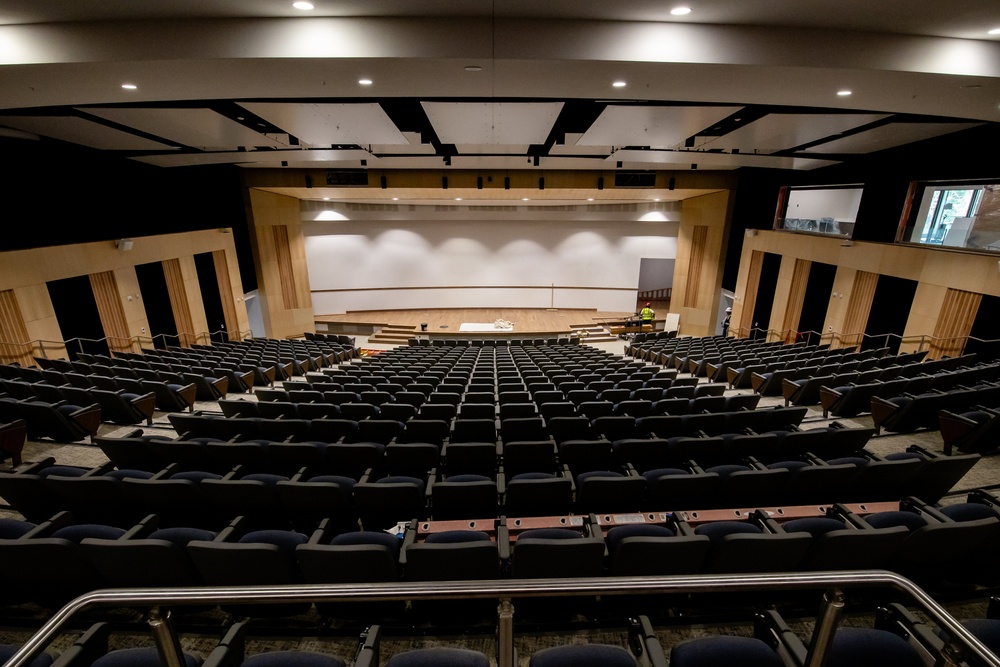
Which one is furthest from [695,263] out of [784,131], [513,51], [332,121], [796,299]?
[513,51]

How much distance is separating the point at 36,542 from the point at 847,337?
16388 mm

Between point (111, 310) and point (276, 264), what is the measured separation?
23.5 ft

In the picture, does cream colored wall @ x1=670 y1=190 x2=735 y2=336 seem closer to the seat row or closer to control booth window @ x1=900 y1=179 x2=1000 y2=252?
control booth window @ x1=900 y1=179 x2=1000 y2=252

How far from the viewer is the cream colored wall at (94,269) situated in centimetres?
928

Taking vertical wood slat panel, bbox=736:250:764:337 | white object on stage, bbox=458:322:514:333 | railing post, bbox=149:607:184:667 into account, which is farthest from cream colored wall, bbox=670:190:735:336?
railing post, bbox=149:607:184:667

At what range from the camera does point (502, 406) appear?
5930 millimetres

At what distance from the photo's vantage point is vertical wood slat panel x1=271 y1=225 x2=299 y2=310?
61.5 feet

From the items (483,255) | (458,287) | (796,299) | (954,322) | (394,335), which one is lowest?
(394,335)

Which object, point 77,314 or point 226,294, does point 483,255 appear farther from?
point 77,314

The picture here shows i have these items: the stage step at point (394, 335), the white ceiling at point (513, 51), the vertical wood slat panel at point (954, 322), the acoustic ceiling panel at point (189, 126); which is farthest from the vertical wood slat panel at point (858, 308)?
the acoustic ceiling panel at point (189, 126)

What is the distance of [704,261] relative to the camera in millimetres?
19453

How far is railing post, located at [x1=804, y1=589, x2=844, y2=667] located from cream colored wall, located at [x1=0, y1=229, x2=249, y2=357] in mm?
13557

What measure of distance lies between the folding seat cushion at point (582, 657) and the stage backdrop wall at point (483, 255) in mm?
21605

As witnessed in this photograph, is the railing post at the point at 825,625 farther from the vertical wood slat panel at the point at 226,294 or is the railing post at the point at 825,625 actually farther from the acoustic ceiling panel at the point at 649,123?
the vertical wood slat panel at the point at 226,294
